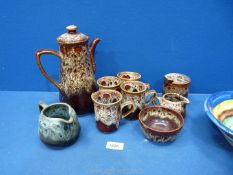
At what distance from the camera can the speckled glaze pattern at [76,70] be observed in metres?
0.61

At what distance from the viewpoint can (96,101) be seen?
593mm

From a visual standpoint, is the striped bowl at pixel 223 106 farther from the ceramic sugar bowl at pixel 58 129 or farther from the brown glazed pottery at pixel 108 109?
the ceramic sugar bowl at pixel 58 129

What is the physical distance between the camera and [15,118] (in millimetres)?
699

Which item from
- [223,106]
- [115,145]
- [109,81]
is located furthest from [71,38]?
[223,106]

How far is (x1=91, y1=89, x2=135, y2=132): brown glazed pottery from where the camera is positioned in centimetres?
58

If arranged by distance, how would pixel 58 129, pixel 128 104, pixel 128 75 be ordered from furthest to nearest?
pixel 128 75
pixel 128 104
pixel 58 129

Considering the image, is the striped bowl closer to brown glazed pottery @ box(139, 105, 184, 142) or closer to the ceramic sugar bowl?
brown glazed pottery @ box(139, 105, 184, 142)

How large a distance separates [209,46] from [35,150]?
591 millimetres

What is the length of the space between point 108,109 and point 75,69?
0.14m

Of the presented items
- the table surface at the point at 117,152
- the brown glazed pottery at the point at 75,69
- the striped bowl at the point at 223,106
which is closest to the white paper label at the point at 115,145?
the table surface at the point at 117,152

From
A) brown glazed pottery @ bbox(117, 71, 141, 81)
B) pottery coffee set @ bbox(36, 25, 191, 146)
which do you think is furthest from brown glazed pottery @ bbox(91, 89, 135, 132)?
brown glazed pottery @ bbox(117, 71, 141, 81)

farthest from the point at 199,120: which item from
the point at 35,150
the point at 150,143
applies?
the point at 35,150

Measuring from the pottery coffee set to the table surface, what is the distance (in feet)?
0.09

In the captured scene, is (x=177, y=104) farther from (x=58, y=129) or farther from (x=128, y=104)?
(x=58, y=129)
